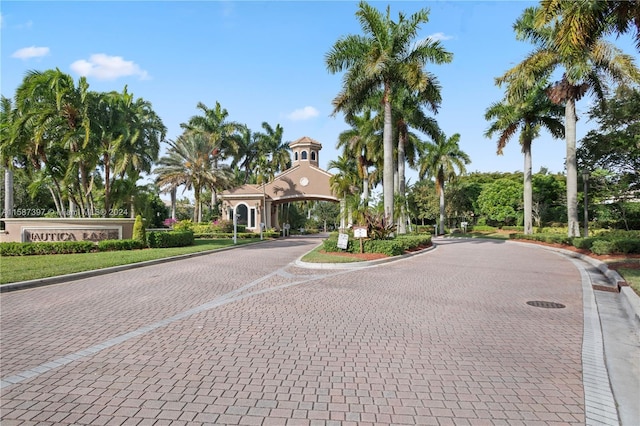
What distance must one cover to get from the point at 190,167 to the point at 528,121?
32138 mm

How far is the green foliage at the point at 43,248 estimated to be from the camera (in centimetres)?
1582

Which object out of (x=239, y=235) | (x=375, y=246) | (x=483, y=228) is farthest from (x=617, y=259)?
(x=483, y=228)

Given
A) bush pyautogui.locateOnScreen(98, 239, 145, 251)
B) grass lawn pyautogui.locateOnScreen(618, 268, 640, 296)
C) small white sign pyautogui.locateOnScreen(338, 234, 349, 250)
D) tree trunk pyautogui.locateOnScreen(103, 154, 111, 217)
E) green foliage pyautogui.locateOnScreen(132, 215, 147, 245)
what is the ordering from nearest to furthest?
1. grass lawn pyautogui.locateOnScreen(618, 268, 640, 296)
2. small white sign pyautogui.locateOnScreen(338, 234, 349, 250)
3. bush pyautogui.locateOnScreen(98, 239, 145, 251)
4. green foliage pyautogui.locateOnScreen(132, 215, 147, 245)
5. tree trunk pyautogui.locateOnScreen(103, 154, 111, 217)

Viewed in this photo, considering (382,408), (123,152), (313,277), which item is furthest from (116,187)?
(382,408)

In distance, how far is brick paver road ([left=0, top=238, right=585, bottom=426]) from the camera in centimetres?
353

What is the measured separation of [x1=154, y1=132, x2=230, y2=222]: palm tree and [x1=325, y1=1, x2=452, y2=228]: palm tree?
72.7 feet

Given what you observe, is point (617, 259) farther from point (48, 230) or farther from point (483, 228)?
point (483, 228)

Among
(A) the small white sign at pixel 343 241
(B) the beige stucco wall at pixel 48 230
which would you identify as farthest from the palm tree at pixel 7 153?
(A) the small white sign at pixel 343 241

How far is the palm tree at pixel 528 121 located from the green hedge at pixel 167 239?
2541 centimetres

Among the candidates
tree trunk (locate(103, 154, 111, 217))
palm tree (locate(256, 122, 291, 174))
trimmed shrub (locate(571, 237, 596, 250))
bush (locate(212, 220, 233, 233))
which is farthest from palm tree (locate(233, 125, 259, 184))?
trimmed shrub (locate(571, 237, 596, 250))

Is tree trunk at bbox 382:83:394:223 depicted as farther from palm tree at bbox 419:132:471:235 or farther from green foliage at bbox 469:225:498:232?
green foliage at bbox 469:225:498:232

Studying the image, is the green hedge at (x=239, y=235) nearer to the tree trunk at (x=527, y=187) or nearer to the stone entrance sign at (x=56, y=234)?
the stone entrance sign at (x=56, y=234)

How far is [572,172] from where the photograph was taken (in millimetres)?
22438

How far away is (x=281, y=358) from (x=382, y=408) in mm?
1642
